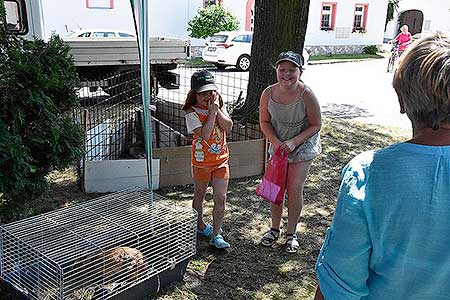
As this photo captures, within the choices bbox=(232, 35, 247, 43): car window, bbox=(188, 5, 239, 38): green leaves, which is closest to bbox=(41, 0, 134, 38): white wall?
bbox=(188, 5, 239, 38): green leaves

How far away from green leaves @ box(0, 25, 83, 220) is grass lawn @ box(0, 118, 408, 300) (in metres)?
0.65

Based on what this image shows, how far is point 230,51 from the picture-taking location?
1561cm

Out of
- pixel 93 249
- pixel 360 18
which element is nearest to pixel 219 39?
pixel 360 18

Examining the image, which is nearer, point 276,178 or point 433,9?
point 276,178

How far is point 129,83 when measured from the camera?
6895 mm

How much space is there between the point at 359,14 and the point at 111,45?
1791 centimetres

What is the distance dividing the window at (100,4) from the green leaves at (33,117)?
14.9 m

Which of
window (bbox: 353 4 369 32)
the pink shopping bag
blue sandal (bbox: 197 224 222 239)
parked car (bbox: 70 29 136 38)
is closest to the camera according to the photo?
the pink shopping bag

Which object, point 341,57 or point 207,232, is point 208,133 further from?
point 341,57

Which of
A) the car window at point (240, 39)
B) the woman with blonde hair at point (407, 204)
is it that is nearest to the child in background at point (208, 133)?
the woman with blonde hair at point (407, 204)

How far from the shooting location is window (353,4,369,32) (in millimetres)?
23436

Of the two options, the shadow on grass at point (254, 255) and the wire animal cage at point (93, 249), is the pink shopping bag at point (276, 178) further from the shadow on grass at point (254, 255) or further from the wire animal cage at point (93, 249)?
the wire animal cage at point (93, 249)

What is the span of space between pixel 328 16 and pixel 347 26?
124cm

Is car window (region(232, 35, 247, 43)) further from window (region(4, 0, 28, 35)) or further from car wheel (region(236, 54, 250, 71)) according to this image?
window (region(4, 0, 28, 35))
